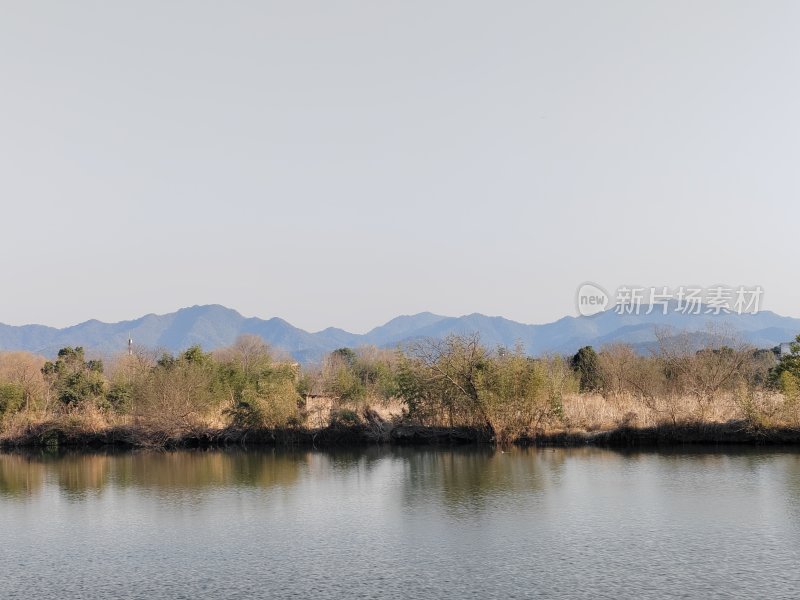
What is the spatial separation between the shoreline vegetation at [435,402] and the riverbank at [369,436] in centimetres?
7

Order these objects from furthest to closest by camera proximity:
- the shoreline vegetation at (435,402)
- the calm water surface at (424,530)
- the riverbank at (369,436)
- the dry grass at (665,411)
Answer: the shoreline vegetation at (435,402) → the riverbank at (369,436) → the dry grass at (665,411) → the calm water surface at (424,530)

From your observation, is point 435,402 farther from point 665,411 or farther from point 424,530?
point 424,530

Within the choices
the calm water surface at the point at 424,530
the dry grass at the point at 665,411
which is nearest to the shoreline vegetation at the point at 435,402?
the dry grass at the point at 665,411

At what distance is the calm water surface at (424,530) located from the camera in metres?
15.8

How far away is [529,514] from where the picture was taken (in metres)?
22.0

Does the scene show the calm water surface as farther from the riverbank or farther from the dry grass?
the riverbank

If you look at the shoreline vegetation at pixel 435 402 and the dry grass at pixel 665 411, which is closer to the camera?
the dry grass at pixel 665 411

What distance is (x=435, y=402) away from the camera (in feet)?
141

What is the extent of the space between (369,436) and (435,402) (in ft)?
15.3

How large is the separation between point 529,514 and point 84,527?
520 inches

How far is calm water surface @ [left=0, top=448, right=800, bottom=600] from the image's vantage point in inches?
623

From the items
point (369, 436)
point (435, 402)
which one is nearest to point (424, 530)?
point (435, 402)

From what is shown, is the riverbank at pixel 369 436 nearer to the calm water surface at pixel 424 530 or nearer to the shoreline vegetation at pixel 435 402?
the shoreline vegetation at pixel 435 402

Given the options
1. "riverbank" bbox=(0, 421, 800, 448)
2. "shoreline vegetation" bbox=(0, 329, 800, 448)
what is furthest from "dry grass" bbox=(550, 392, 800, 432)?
"riverbank" bbox=(0, 421, 800, 448)
